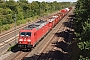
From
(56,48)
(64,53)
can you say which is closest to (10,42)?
(56,48)

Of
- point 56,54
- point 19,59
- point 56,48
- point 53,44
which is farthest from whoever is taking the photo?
point 53,44

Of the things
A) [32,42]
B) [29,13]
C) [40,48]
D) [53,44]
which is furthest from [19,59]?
[29,13]

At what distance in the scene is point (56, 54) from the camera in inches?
1161

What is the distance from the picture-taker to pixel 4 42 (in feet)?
123

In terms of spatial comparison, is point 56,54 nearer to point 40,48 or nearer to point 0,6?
point 40,48

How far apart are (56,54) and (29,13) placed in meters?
51.1

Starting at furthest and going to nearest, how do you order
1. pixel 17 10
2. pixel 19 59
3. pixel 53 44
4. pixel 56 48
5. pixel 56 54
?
pixel 17 10 < pixel 53 44 < pixel 56 48 < pixel 56 54 < pixel 19 59

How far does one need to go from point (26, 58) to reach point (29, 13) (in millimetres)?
52435

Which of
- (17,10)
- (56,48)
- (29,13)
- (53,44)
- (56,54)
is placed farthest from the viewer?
(29,13)

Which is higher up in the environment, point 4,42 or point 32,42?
point 32,42

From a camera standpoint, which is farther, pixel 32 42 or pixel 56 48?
pixel 56 48

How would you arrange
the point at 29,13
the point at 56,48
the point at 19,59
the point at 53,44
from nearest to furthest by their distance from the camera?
the point at 19,59 → the point at 56,48 → the point at 53,44 → the point at 29,13

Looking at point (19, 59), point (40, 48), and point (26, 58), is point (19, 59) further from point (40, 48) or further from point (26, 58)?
point (40, 48)

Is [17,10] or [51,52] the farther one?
[17,10]
